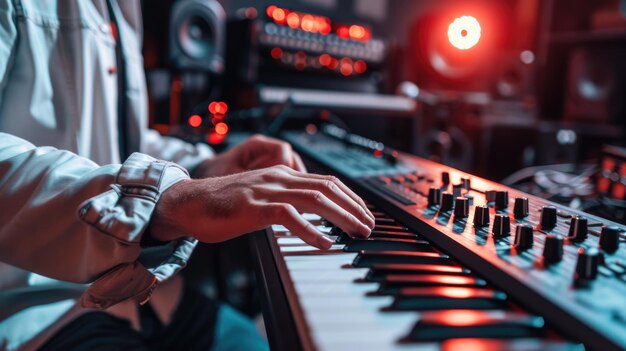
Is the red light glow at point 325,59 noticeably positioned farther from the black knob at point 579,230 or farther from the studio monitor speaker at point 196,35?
the black knob at point 579,230

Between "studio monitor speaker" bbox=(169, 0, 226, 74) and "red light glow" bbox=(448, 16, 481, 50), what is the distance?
0.82 metres

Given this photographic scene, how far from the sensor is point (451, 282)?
1.27 ft

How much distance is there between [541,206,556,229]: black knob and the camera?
482 mm

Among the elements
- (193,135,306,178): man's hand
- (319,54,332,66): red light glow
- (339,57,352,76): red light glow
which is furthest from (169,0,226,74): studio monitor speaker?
(193,135,306,178): man's hand

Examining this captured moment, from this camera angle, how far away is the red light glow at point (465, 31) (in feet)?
4.16

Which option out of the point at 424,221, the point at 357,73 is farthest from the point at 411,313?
the point at 357,73

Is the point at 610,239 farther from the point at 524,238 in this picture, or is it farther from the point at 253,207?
the point at 253,207

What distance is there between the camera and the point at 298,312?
0.34 metres

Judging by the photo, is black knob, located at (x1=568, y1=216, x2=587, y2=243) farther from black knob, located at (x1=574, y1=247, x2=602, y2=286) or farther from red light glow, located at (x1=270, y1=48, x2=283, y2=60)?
red light glow, located at (x1=270, y1=48, x2=283, y2=60)

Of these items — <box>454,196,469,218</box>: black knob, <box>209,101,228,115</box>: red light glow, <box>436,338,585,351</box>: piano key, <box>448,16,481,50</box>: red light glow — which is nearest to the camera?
<box>436,338,585,351</box>: piano key

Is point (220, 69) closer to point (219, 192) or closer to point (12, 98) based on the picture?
point (12, 98)

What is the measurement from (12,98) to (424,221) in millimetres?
634

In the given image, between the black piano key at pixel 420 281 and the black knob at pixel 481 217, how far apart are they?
0.10m

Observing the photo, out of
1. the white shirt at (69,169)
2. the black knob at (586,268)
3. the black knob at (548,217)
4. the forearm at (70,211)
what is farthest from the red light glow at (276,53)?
the black knob at (586,268)
